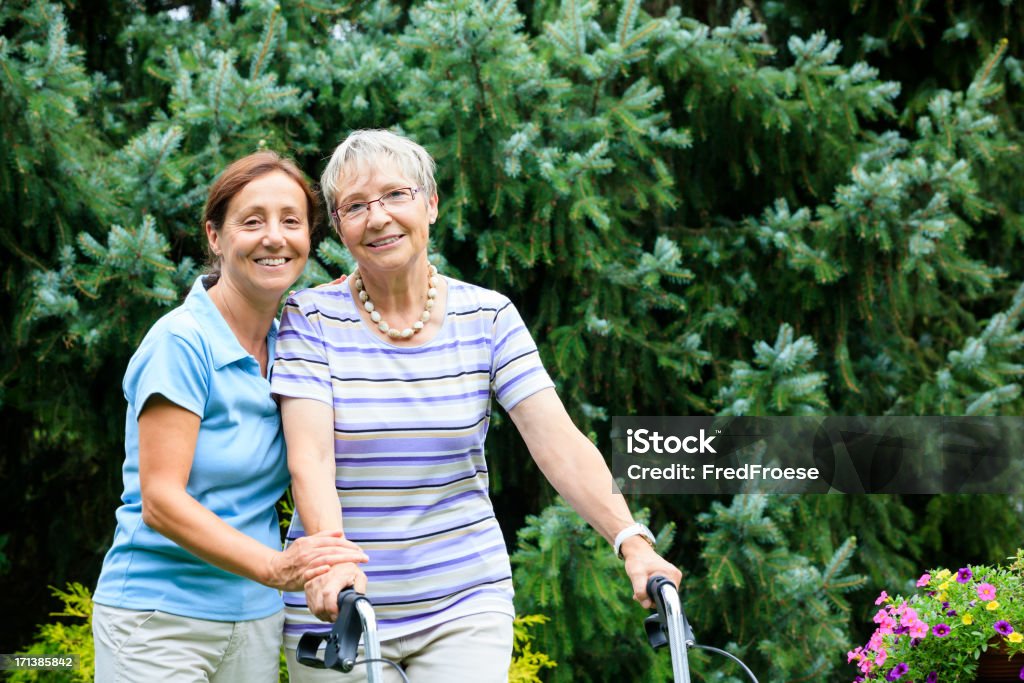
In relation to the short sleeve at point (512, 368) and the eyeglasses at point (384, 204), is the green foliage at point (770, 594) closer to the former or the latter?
the short sleeve at point (512, 368)

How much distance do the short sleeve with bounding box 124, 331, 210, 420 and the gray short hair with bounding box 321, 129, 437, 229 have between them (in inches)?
17.8

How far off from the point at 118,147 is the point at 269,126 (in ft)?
3.24

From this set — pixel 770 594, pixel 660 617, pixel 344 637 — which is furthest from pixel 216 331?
pixel 770 594

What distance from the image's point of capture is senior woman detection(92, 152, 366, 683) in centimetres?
185

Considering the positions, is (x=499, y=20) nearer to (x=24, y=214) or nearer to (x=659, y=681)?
(x=24, y=214)

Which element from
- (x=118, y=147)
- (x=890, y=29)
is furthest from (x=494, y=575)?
(x=890, y=29)

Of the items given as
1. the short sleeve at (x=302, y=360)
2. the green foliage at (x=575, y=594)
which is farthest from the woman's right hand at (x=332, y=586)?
the green foliage at (x=575, y=594)

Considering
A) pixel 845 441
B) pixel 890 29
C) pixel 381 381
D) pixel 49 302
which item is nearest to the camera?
pixel 381 381

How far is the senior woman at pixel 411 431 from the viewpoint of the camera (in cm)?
200

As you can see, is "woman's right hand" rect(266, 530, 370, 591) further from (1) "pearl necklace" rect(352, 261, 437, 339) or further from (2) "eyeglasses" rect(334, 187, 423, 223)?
(2) "eyeglasses" rect(334, 187, 423, 223)

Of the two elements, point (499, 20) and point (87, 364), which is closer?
point (499, 20)

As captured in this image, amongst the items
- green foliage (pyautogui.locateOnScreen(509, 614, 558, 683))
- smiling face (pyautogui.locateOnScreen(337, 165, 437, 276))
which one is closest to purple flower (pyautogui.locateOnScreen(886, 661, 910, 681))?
green foliage (pyautogui.locateOnScreen(509, 614, 558, 683))

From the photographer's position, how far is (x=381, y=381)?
80.8 inches

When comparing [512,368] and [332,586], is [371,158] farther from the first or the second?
[332,586]
